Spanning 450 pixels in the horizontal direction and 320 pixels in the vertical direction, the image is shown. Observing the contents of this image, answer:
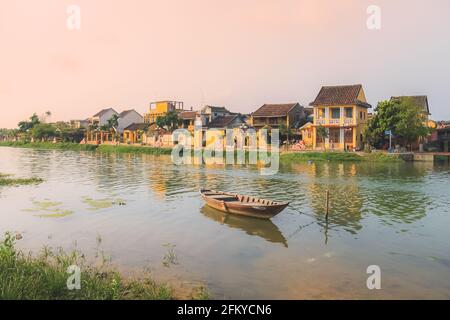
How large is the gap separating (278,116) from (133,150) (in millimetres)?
24142

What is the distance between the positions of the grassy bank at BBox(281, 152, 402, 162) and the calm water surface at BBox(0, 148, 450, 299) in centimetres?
1298

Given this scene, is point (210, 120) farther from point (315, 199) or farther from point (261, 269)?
point (261, 269)

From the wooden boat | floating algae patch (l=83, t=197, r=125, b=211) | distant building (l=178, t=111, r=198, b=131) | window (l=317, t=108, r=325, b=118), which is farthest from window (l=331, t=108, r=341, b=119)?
floating algae patch (l=83, t=197, r=125, b=211)

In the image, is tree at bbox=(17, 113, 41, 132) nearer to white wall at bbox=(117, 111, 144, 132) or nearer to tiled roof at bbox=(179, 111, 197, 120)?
white wall at bbox=(117, 111, 144, 132)

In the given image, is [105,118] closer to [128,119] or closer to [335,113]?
[128,119]

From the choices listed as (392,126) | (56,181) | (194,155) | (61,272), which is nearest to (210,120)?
(194,155)

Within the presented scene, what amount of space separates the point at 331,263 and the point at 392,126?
3530 centimetres

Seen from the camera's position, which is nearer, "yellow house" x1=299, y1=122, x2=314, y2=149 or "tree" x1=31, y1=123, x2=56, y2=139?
"yellow house" x1=299, y1=122, x2=314, y2=149

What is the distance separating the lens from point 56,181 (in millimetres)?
30016

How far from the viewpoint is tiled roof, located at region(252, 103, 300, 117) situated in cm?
5796

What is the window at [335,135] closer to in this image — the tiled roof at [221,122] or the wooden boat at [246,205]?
the tiled roof at [221,122]

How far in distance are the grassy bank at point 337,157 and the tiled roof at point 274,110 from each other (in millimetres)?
12348

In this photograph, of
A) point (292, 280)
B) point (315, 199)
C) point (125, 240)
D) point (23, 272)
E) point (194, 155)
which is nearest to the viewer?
point (23, 272)
